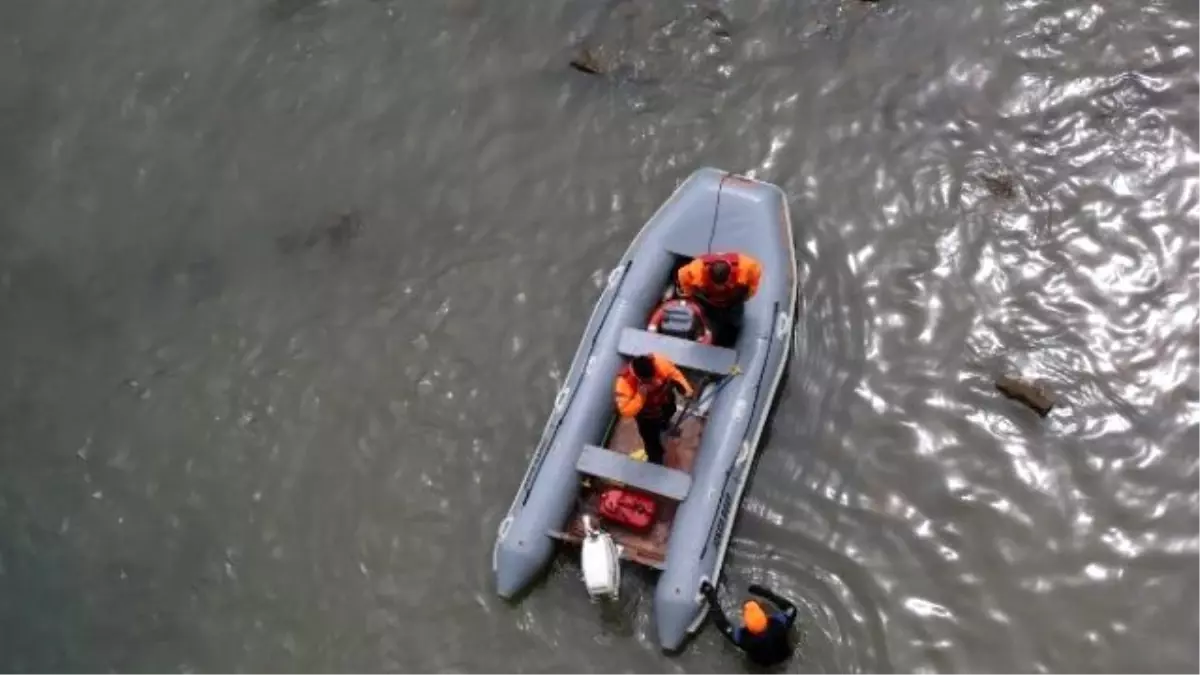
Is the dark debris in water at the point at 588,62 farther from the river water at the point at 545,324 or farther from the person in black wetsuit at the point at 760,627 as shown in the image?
→ the person in black wetsuit at the point at 760,627

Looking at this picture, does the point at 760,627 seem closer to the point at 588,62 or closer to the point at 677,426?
the point at 677,426

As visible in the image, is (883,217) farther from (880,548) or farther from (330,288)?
(330,288)

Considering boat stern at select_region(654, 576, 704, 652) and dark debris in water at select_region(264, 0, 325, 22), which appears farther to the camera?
dark debris in water at select_region(264, 0, 325, 22)

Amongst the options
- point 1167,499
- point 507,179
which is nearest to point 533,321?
point 507,179

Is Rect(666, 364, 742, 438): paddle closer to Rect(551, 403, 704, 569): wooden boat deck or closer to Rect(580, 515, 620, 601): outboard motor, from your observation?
Rect(551, 403, 704, 569): wooden boat deck

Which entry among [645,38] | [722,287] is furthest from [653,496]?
[645,38]

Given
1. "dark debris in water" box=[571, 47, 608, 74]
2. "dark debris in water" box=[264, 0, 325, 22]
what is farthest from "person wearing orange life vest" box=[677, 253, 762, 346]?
"dark debris in water" box=[264, 0, 325, 22]

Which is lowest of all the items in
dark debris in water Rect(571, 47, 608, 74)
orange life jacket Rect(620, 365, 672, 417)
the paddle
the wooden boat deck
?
the wooden boat deck
